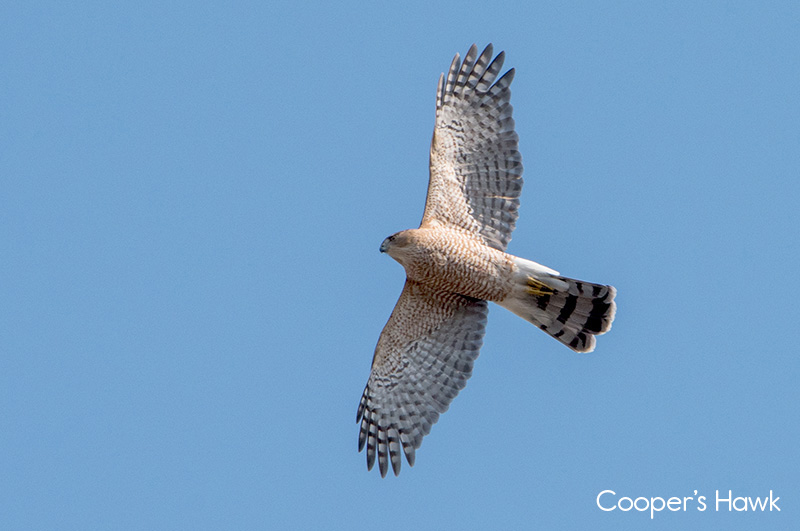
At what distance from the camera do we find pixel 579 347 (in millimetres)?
12406

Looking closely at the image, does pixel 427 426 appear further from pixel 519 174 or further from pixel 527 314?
pixel 519 174

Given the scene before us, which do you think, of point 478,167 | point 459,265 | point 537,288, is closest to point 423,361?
point 459,265

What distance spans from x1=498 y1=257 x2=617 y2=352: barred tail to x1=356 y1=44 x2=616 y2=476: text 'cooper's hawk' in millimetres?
10

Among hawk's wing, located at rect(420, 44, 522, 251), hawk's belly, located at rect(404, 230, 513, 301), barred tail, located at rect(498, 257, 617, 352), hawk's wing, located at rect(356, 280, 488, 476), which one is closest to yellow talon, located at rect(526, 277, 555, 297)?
barred tail, located at rect(498, 257, 617, 352)

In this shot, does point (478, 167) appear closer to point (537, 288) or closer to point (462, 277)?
point (462, 277)

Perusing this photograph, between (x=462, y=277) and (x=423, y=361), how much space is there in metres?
1.14

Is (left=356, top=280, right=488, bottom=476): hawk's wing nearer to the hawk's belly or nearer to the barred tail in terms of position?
the hawk's belly

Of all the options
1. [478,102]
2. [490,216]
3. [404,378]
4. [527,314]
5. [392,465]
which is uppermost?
[478,102]

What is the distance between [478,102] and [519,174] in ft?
2.74

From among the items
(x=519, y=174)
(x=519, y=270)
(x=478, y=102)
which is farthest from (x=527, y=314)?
(x=478, y=102)

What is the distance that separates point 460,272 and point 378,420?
6.24 ft

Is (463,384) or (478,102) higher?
(478,102)

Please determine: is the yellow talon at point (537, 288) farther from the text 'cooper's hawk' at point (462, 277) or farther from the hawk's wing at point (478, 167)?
the hawk's wing at point (478, 167)

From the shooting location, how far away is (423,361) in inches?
500
